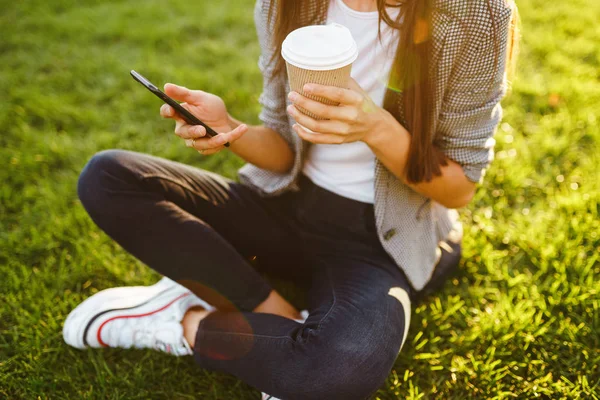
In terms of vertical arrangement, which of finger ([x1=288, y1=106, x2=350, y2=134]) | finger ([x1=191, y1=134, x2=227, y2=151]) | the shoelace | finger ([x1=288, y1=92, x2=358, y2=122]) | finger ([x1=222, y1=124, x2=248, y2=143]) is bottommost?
the shoelace

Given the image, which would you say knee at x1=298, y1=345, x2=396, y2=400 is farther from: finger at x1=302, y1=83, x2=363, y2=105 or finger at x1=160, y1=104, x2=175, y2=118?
finger at x1=160, y1=104, x2=175, y2=118

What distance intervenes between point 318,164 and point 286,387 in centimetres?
72

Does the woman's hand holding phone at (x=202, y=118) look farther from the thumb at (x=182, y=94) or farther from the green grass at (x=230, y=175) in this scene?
the green grass at (x=230, y=175)

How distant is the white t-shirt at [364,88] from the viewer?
1.42m

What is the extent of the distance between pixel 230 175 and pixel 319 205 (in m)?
0.92

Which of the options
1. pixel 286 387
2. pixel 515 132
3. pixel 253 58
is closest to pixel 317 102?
pixel 286 387

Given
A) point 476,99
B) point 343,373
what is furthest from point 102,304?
point 476,99

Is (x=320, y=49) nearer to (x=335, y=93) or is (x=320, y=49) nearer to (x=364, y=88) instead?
(x=335, y=93)

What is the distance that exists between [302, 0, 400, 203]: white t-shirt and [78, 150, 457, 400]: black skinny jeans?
0.05m

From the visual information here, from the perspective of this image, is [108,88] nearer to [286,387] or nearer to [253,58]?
[253,58]

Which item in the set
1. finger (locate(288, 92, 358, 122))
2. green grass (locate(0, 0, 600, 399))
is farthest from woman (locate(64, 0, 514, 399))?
green grass (locate(0, 0, 600, 399))

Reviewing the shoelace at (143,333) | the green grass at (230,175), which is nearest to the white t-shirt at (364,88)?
the green grass at (230,175)

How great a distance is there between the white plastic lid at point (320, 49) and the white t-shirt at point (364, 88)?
1.18 ft

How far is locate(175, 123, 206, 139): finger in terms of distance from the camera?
1314 mm
